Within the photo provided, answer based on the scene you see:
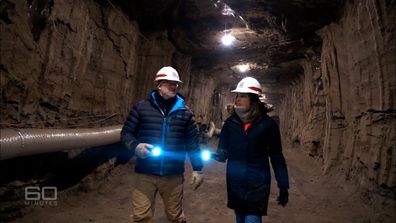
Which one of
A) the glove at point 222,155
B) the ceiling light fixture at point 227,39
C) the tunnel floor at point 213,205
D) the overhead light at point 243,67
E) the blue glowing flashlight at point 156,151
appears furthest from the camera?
the overhead light at point 243,67

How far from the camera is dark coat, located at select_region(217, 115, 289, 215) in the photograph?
255cm

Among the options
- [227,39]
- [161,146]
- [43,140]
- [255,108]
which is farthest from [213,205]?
[227,39]

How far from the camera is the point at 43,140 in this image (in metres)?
3.42

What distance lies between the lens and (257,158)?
260 cm

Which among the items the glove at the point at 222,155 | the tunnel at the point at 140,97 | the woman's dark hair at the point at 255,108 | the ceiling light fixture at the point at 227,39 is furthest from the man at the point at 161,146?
the ceiling light fixture at the point at 227,39

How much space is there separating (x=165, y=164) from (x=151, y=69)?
18.0 ft

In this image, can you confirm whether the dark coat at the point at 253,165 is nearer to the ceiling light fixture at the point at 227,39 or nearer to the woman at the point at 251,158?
the woman at the point at 251,158

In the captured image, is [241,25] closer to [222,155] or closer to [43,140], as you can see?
[222,155]

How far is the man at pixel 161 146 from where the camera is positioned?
9.01ft

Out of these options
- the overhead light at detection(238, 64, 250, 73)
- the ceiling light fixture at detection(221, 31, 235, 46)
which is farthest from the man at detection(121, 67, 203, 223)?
the overhead light at detection(238, 64, 250, 73)

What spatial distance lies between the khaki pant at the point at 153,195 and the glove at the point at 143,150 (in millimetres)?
293

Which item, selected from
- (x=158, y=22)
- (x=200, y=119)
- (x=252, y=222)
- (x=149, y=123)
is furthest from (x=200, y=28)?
(x=252, y=222)

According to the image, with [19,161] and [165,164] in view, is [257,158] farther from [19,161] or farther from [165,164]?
[19,161]

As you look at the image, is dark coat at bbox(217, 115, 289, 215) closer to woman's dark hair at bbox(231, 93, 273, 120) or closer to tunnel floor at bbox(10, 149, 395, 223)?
woman's dark hair at bbox(231, 93, 273, 120)
